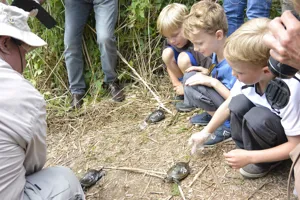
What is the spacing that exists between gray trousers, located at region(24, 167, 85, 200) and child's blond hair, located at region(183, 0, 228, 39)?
4.24ft

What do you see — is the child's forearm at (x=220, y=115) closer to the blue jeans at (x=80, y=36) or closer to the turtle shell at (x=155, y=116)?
the turtle shell at (x=155, y=116)

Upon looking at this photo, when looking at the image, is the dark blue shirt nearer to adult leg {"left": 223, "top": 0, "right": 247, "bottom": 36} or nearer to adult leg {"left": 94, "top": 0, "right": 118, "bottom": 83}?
adult leg {"left": 223, "top": 0, "right": 247, "bottom": 36}

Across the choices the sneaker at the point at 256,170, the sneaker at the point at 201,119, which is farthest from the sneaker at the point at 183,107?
the sneaker at the point at 256,170

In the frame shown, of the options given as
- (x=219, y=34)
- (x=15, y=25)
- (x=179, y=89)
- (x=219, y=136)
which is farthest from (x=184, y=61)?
(x=15, y=25)

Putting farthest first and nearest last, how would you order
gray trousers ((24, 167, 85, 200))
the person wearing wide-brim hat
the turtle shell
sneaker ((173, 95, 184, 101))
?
sneaker ((173, 95, 184, 101)), the turtle shell, gray trousers ((24, 167, 85, 200)), the person wearing wide-brim hat

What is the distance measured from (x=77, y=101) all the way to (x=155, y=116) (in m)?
0.98

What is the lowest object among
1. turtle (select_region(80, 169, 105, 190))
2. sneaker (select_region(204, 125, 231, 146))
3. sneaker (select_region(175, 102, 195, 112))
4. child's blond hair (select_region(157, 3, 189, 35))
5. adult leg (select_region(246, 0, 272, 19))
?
turtle (select_region(80, 169, 105, 190))

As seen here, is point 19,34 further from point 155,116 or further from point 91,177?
point 155,116

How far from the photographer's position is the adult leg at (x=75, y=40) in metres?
3.57

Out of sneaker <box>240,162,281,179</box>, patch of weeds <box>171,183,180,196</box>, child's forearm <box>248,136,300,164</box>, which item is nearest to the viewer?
child's forearm <box>248,136,300,164</box>

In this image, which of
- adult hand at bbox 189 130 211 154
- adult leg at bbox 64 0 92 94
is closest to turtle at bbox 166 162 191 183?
adult hand at bbox 189 130 211 154

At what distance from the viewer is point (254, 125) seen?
196 centimetres

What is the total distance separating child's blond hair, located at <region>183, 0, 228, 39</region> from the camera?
2.54 m

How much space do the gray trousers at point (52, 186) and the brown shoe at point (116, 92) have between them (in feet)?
5.69
